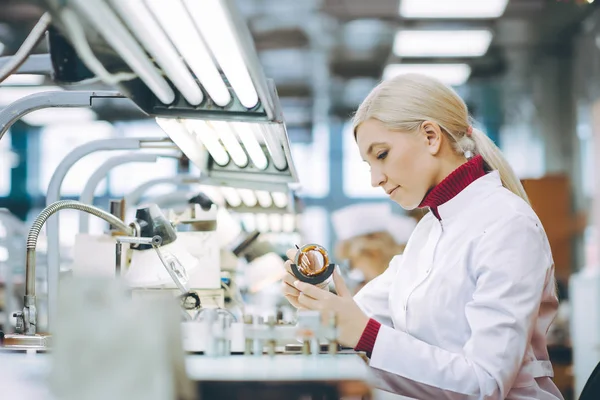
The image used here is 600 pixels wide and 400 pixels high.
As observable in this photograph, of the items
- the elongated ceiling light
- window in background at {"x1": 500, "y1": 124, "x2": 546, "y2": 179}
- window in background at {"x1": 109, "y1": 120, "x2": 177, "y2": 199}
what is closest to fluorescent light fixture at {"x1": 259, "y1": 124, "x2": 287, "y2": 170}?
the elongated ceiling light

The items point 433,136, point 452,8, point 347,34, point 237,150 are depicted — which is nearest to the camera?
point 433,136

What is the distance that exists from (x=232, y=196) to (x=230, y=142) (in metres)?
0.98

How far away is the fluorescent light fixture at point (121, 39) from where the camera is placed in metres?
1.00

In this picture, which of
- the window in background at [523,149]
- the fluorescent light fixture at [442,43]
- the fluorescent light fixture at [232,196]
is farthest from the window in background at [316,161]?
the fluorescent light fixture at [232,196]

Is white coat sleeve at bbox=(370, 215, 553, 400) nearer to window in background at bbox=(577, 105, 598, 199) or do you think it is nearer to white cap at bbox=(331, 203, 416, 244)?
white cap at bbox=(331, 203, 416, 244)

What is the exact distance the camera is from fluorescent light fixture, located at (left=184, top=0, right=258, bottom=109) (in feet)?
3.70

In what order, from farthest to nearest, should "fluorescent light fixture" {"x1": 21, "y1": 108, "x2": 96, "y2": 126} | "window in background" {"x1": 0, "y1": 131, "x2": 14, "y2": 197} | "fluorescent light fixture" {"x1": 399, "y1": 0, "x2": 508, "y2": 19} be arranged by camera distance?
"window in background" {"x1": 0, "y1": 131, "x2": 14, "y2": 197} → "fluorescent light fixture" {"x1": 21, "y1": 108, "x2": 96, "y2": 126} → "fluorescent light fixture" {"x1": 399, "y1": 0, "x2": 508, "y2": 19}

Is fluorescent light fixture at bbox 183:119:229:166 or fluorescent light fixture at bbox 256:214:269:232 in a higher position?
fluorescent light fixture at bbox 183:119:229:166

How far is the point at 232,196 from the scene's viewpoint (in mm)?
3010

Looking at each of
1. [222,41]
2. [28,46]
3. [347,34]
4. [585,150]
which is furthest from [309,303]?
[585,150]

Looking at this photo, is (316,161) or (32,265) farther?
(316,161)

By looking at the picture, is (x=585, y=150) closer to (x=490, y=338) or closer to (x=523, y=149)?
(x=523, y=149)

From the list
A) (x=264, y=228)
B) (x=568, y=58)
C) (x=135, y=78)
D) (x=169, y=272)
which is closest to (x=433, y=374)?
(x=169, y=272)

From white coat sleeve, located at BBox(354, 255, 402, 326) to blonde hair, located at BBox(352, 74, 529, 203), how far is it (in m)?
0.44
